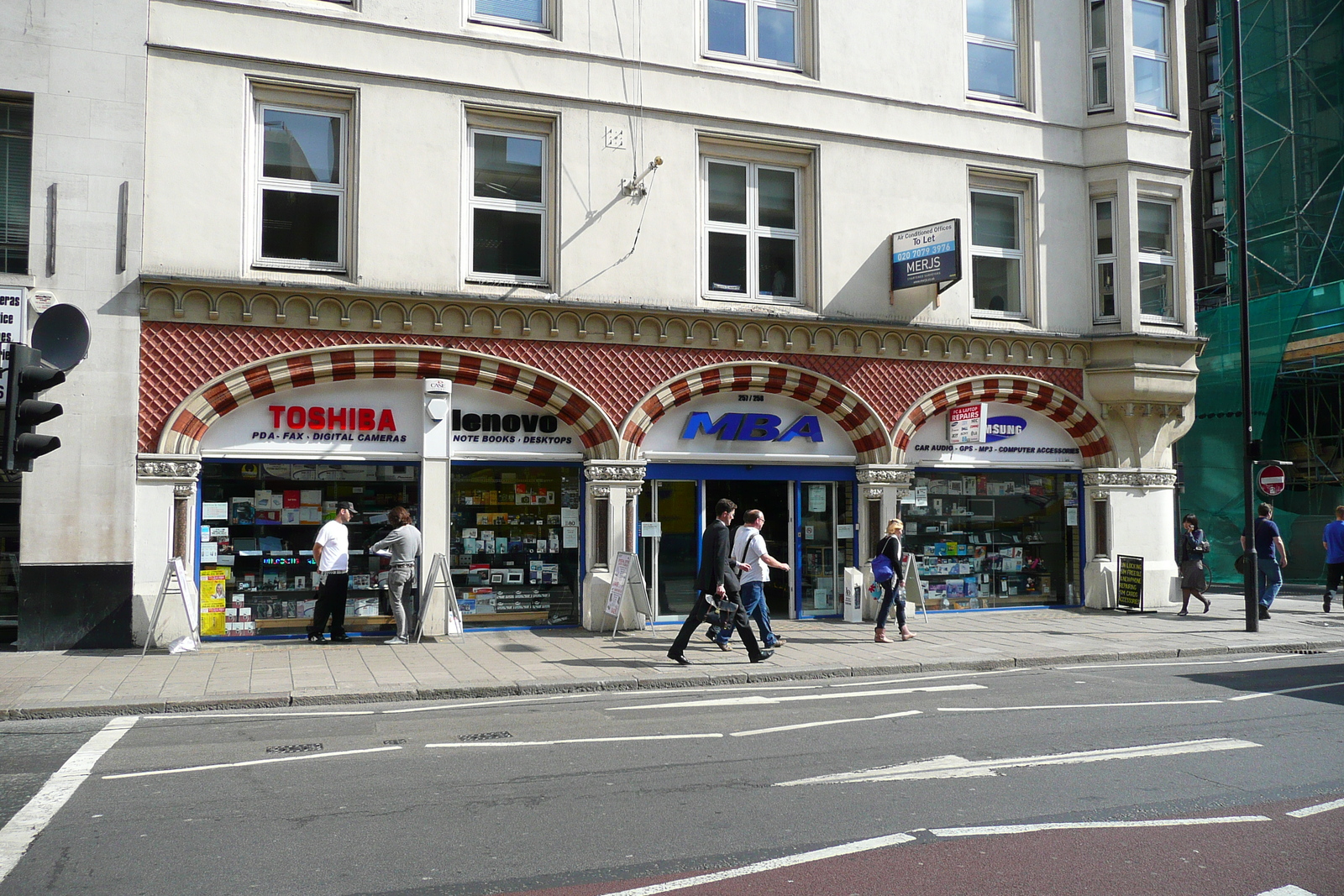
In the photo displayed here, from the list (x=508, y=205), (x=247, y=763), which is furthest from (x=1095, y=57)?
(x=247, y=763)

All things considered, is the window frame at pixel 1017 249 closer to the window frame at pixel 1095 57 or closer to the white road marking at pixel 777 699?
the window frame at pixel 1095 57

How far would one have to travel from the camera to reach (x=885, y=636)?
1447 centimetres

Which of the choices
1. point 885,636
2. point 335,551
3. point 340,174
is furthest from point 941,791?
point 340,174

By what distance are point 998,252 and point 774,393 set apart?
15.9ft

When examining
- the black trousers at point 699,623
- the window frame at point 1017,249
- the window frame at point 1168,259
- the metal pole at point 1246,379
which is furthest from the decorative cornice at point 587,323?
the black trousers at point 699,623

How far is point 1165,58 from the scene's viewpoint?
19.3 metres

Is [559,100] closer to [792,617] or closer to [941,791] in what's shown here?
[792,617]

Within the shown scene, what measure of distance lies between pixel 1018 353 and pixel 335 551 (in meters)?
11.1

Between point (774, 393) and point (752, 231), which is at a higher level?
point (752, 231)

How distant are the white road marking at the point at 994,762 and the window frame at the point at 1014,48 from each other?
13057 millimetres

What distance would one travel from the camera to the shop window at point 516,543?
594 inches

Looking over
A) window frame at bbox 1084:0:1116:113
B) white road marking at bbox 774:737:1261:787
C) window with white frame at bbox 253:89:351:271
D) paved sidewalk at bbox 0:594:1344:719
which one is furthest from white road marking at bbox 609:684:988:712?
window frame at bbox 1084:0:1116:113

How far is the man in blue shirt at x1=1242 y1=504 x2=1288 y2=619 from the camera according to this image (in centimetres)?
1767

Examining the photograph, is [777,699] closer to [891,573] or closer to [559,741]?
[559,741]
